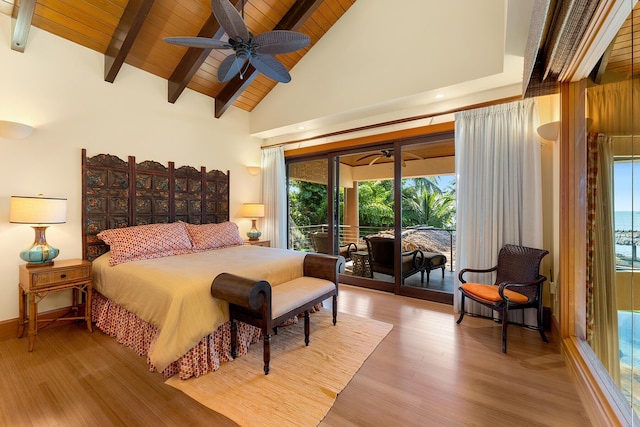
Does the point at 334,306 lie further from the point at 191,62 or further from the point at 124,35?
the point at 124,35

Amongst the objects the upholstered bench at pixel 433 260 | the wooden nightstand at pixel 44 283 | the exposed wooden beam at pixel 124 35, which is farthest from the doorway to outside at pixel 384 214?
the wooden nightstand at pixel 44 283

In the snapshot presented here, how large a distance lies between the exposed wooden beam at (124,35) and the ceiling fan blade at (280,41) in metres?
1.41

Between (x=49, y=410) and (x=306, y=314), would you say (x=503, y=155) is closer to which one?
(x=306, y=314)

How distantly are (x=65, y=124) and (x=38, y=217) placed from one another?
123cm

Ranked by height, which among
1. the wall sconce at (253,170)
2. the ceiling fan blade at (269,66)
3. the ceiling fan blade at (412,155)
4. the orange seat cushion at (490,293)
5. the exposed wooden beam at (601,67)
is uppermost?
the ceiling fan blade at (269,66)

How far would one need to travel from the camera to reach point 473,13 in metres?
2.88

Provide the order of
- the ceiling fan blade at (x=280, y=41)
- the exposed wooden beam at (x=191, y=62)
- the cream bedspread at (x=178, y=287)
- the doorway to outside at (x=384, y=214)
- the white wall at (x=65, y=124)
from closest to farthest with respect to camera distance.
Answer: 1. the cream bedspread at (x=178, y=287)
2. the ceiling fan blade at (x=280, y=41)
3. the white wall at (x=65, y=124)
4. the exposed wooden beam at (x=191, y=62)
5. the doorway to outside at (x=384, y=214)

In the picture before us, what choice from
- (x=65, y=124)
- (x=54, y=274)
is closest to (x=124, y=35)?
(x=65, y=124)

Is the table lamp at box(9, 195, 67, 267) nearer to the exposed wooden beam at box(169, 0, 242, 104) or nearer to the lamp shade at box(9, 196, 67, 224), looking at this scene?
the lamp shade at box(9, 196, 67, 224)

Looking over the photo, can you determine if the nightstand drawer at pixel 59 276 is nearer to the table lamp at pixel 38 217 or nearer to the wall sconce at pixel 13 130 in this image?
the table lamp at pixel 38 217

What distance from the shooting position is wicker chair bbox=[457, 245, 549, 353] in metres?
2.39

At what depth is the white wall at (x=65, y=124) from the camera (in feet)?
8.66

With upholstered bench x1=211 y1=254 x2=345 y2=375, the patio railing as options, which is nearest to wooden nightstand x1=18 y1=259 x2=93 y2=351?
upholstered bench x1=211 y1=254 x2=345 y2=375

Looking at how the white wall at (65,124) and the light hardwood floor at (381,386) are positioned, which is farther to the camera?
the white wall at (65,124)
